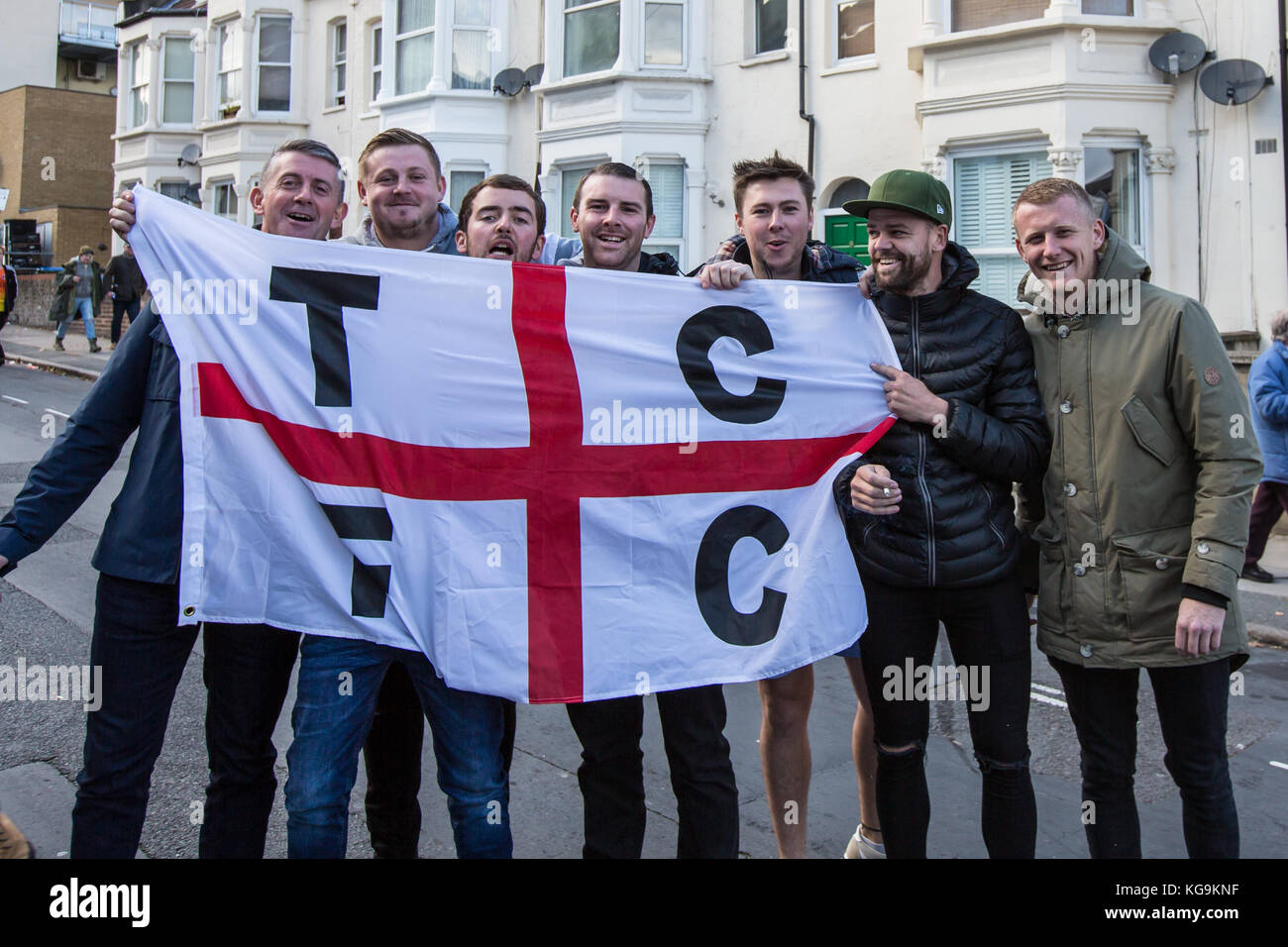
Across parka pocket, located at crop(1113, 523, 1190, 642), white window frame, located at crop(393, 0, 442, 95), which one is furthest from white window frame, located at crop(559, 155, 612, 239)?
parka pocket, located at crop(1113, 523, 1190, 642)

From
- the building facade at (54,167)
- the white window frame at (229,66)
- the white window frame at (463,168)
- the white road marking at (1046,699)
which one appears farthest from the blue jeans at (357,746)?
the building facade at (54,167)

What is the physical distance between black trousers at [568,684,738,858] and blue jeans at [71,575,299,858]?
92cm

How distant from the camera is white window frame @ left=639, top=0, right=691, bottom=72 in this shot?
16000 millimetres

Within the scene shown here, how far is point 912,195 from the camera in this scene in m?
3.17

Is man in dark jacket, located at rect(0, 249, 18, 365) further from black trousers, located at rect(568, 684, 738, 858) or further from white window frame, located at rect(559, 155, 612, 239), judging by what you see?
black trousers, located at rect(568, 684, 738, 858)

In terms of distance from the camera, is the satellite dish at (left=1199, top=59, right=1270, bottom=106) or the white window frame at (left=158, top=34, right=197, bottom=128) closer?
the satellite dish at (left=1199, top=59, right=1270, bottom=106)

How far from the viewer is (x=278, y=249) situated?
10.8 feet

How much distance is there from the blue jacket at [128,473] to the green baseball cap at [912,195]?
2.08 meters

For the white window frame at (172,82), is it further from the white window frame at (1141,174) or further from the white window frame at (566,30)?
the white window frame at (1141,174)

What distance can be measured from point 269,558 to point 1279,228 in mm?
11569

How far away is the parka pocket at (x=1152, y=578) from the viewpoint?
304 centimetres

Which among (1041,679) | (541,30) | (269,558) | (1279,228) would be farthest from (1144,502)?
(541,30)

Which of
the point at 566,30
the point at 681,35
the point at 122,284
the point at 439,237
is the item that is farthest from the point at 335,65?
the point at 439,237
